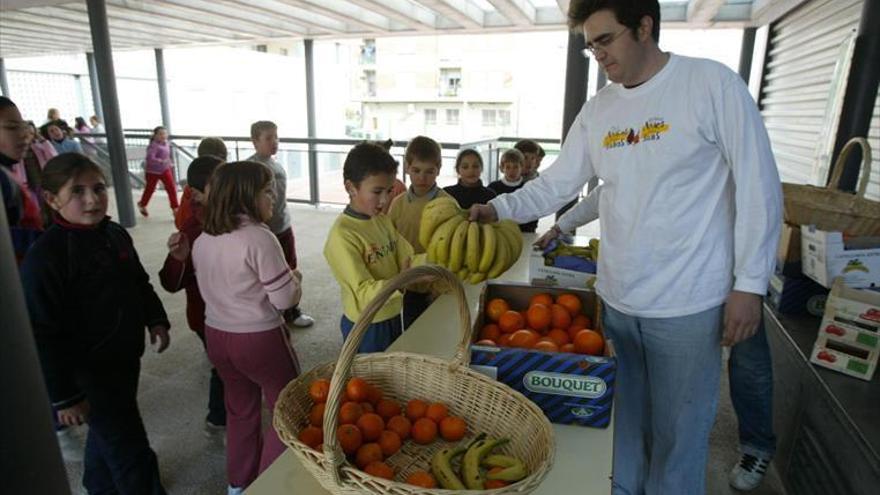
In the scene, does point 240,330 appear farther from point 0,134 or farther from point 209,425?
point 0,134

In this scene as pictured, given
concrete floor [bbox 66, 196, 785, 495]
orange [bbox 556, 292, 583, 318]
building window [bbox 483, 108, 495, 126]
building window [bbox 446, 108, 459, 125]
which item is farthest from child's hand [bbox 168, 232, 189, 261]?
building window [bbox 446, 108, 459, 125]

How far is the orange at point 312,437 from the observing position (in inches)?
39.1

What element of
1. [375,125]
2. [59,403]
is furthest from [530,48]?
[59,403]

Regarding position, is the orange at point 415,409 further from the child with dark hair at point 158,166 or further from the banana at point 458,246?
the child with dark hair at point 158,166

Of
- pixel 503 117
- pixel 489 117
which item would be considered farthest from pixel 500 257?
pixel 489 117

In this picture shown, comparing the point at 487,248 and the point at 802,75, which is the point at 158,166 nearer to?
the point at 487,248

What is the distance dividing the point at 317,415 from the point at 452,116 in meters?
25.8

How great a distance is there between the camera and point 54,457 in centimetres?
56

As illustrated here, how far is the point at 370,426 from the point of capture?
105 cm

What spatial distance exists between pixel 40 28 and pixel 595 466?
39.3 ft

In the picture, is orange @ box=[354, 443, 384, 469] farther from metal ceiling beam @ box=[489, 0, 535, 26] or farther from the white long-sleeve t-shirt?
metal ceiling beam @ box=[489, 0, 535, 26]

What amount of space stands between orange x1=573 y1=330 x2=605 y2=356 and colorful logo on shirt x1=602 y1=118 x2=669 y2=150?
55cm

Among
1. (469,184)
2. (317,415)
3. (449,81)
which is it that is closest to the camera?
(317,415)

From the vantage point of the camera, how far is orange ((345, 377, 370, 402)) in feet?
3.75
